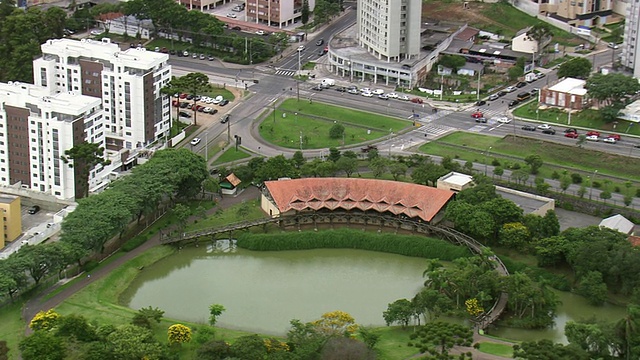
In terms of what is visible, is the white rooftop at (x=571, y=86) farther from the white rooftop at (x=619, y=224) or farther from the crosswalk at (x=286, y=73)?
the crosswalk at (x=286, y=73)

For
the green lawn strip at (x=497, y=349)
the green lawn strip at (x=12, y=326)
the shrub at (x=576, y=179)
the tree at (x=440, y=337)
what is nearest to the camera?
the tree at (x=440, y=337)

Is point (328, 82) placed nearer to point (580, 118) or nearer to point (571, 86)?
point (571, 86)

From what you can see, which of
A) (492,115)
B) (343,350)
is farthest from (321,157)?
(343,350)

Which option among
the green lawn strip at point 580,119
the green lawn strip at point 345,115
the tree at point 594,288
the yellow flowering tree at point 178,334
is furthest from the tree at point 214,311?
the green lawn strip at point 580,119

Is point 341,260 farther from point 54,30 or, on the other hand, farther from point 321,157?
point 54,30

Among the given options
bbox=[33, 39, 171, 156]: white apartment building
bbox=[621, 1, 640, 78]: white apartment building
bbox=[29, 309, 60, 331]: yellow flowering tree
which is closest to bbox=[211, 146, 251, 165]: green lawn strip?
bbox=[33, 39, 171, 156]: white apartment building

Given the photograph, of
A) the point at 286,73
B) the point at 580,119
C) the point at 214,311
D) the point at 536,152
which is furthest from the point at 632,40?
the point at 214,311
